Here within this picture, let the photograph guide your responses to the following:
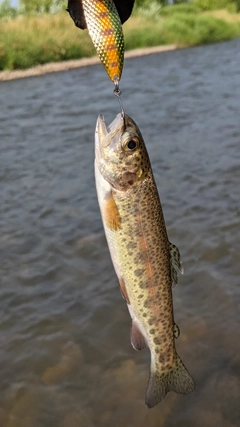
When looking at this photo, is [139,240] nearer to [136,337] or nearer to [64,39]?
[136,337]

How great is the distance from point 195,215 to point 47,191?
291 cm

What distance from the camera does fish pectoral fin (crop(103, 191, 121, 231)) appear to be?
2971 mm

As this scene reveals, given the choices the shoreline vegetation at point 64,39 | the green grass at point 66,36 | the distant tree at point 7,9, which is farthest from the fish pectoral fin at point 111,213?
the distant tree at point 7,9

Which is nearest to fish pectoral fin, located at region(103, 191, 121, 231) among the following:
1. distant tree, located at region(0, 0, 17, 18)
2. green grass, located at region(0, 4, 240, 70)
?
green grass, located at region(0, 4, 240, 70)

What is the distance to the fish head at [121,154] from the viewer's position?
3033 millimetres

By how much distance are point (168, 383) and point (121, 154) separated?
5.19 ft

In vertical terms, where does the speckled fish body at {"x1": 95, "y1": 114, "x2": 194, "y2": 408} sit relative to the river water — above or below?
above

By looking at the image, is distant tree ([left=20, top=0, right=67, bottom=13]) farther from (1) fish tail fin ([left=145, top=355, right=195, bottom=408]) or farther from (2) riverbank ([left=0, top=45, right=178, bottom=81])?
(1) fish tail fin ([left=145, top=355, right=195, bottom=408])

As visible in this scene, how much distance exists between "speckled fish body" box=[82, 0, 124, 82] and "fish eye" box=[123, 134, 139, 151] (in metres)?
0.51

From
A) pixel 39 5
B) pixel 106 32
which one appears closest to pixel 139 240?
pixel 106 32

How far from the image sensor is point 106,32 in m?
2.57

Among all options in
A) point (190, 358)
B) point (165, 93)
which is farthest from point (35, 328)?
point (165, 93)

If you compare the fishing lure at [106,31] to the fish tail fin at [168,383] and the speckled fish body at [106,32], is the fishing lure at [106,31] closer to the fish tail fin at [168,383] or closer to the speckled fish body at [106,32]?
the speckled fish body at [106,32]

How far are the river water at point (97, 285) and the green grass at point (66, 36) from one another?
47.5 feet
